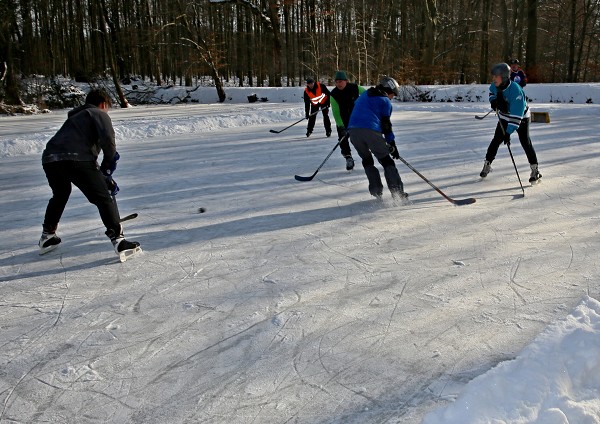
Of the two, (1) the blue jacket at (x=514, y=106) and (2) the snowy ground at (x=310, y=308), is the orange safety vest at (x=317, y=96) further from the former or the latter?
(1) the blue jacket at (x=514, y=106)

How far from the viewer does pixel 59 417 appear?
7.18ft

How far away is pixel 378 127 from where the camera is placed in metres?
5.27

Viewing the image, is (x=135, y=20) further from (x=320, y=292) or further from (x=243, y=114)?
(x=320, y=292)

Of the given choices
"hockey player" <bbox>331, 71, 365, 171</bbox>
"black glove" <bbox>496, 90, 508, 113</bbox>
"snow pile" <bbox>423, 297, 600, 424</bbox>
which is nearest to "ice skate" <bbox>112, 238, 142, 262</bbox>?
"snow pile" <bbox>423, 297, 600, 424</bbox>

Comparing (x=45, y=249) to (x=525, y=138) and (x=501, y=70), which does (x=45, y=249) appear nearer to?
(x=501, y=70)

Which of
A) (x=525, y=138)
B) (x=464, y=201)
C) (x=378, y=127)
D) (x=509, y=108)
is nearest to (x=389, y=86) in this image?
(x=378, y=127)

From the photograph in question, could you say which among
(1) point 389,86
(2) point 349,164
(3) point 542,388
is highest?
(1) point 389,86

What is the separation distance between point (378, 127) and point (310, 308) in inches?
107

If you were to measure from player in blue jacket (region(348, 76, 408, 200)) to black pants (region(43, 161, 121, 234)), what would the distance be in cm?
264

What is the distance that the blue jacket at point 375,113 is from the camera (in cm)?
520

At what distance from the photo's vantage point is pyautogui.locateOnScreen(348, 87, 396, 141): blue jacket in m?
5.20

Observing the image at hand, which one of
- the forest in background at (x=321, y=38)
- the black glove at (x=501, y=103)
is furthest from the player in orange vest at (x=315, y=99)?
the forest in background at (x=321, y=38)

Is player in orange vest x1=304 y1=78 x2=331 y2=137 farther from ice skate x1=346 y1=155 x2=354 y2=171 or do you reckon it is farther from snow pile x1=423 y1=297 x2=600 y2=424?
snow pile x1=423 y1=297 x2=600 y2=424

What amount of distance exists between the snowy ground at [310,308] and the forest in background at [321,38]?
59.6ft
